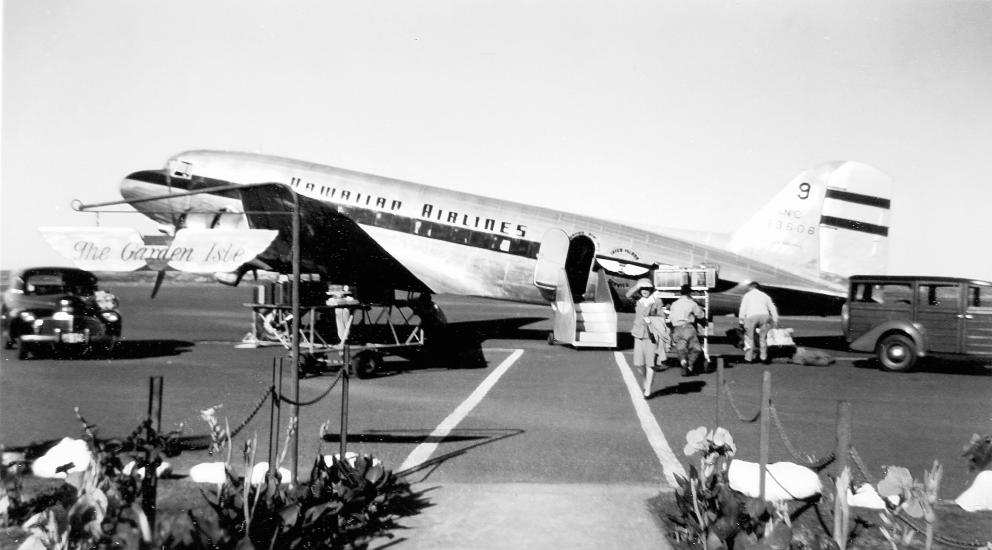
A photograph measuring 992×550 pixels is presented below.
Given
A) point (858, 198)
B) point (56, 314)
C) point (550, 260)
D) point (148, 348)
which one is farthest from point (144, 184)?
point (858, 198)

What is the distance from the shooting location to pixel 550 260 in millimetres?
19000

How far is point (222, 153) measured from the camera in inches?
838

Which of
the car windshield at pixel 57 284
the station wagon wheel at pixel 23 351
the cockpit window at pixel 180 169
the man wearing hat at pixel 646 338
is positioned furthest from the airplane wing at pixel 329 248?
the man wearing hat at pixel 646 338

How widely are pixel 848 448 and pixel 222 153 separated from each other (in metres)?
20.1

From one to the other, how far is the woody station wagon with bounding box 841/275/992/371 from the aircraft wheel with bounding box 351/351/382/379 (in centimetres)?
1058

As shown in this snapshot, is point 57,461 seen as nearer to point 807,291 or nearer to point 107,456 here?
point 107,456

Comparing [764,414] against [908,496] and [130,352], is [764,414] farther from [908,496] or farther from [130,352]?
[130,352]

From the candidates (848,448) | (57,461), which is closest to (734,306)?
(848,448)

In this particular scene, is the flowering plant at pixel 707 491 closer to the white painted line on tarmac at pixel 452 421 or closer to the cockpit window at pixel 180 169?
the white painted line on tarmac at pixel 452 421

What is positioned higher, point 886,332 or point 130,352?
point 886,332

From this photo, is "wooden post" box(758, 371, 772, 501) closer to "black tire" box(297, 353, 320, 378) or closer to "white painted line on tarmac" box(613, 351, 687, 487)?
"white painted line on tarmac" box(613, 351, 687, 487)

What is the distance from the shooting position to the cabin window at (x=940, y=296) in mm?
15007

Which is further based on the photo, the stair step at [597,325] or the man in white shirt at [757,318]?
the stair step at [597,325]

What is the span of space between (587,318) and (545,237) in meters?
2.49
